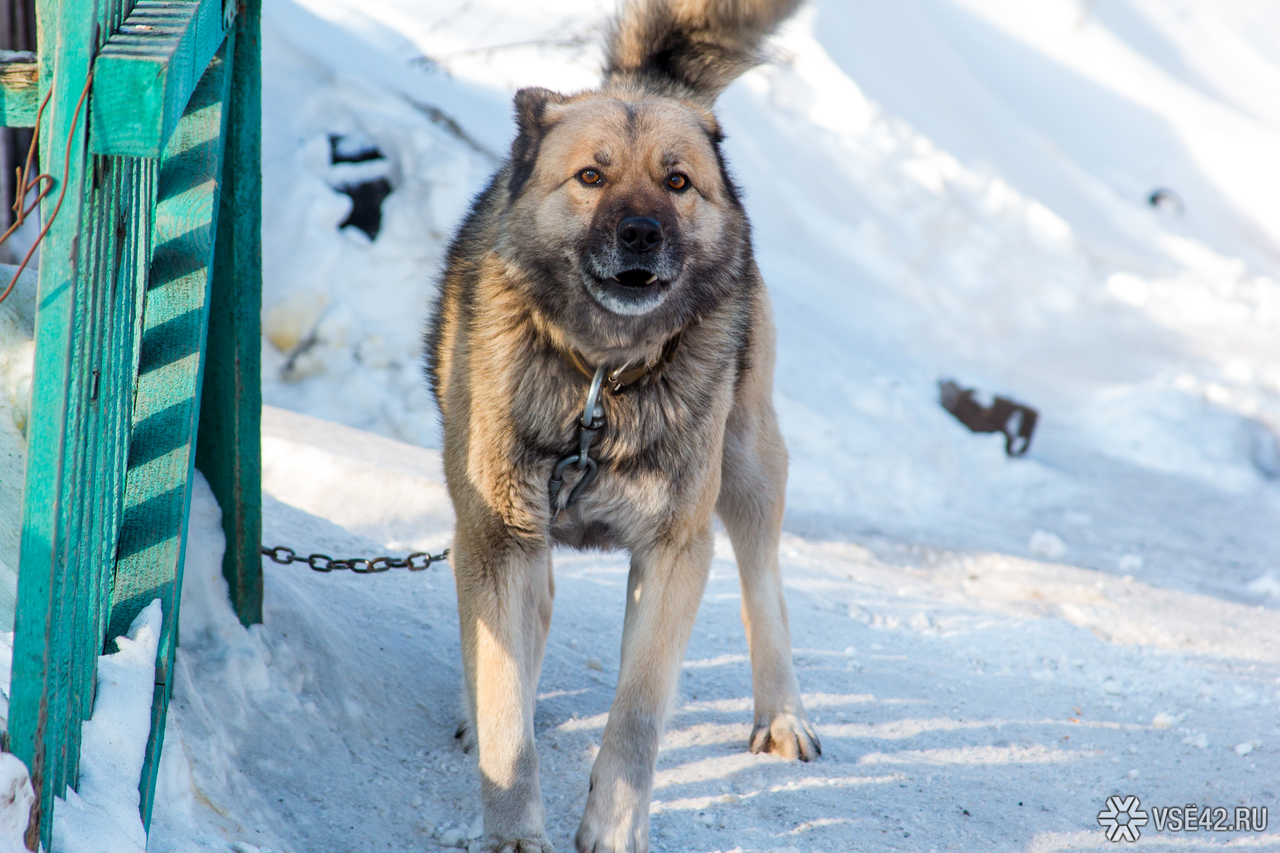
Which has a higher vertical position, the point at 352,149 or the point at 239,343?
the point at 239,343

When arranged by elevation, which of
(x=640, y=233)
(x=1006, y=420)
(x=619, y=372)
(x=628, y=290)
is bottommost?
(x=1006, y=420)

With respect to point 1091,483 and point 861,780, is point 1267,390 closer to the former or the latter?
point 1091,483

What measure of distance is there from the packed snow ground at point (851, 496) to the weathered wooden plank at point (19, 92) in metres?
0.59

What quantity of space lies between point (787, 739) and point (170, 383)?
1.89 metres

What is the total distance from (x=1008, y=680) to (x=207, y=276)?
9.96 feet

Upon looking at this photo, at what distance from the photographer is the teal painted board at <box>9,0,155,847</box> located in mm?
1322

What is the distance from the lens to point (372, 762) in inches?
97.6

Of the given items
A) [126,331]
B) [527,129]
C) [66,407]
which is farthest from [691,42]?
[66,407]

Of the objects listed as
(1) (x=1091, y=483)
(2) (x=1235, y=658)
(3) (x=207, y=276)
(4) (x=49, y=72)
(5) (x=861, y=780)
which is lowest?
(1) (x=1091, y=483)

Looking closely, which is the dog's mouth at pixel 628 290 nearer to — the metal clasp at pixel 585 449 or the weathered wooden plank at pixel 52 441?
the metal clasp at pixel 585 449

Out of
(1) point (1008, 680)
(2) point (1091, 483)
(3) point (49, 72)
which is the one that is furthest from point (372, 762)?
(2) point (1091, 483)

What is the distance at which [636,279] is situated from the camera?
7.80 ft

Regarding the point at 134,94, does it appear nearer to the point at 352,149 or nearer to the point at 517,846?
the point at 517,846

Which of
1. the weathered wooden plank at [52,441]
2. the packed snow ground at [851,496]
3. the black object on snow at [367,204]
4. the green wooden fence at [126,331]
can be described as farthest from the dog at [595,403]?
the black object on snow at [367,204]
